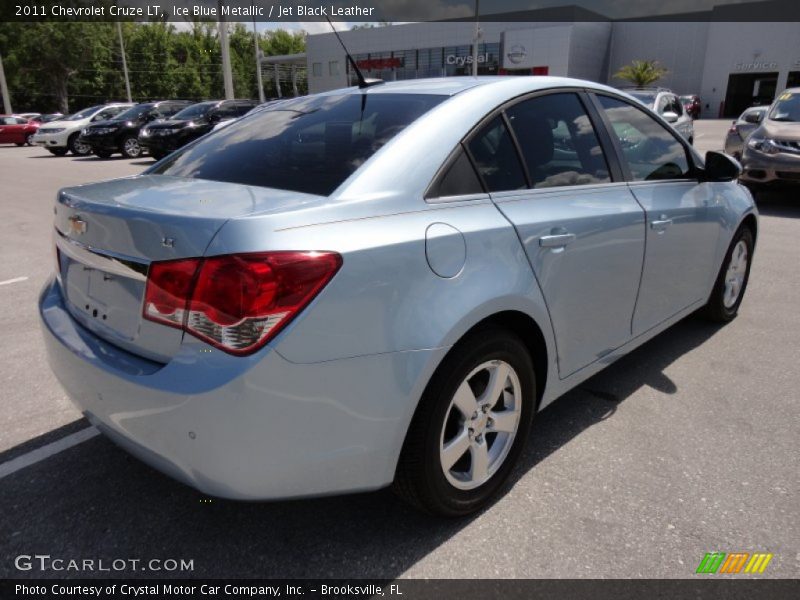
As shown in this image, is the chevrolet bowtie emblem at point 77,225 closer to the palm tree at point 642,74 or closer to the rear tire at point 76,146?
the rear tire at point 76,146

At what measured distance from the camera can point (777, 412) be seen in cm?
319

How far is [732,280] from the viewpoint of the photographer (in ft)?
14.4

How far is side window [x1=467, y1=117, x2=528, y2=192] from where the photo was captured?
235 cm

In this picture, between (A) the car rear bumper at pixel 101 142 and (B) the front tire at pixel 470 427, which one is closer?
(B) the front tire at pixel 470 427

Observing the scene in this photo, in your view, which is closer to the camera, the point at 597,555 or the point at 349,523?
the point at 597,555

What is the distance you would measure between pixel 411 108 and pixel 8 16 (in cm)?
6518

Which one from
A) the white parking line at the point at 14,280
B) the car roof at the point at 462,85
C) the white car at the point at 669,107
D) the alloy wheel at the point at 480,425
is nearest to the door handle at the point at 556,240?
the alloy wheel at the point at 480,425

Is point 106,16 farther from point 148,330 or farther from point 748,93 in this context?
point 148,330

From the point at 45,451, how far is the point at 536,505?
224 cm

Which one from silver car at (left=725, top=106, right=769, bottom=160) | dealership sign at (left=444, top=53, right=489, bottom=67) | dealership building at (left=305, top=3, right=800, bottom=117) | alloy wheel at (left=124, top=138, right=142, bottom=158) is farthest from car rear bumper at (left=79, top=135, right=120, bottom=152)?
dealership sign at (left=444, top=53, right=489, bottom=67)

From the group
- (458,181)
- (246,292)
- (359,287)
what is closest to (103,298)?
(246,292)

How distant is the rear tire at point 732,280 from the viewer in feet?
13.7

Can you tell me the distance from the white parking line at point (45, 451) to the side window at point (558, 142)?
2.42m

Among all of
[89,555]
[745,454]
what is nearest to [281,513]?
[89,555]
